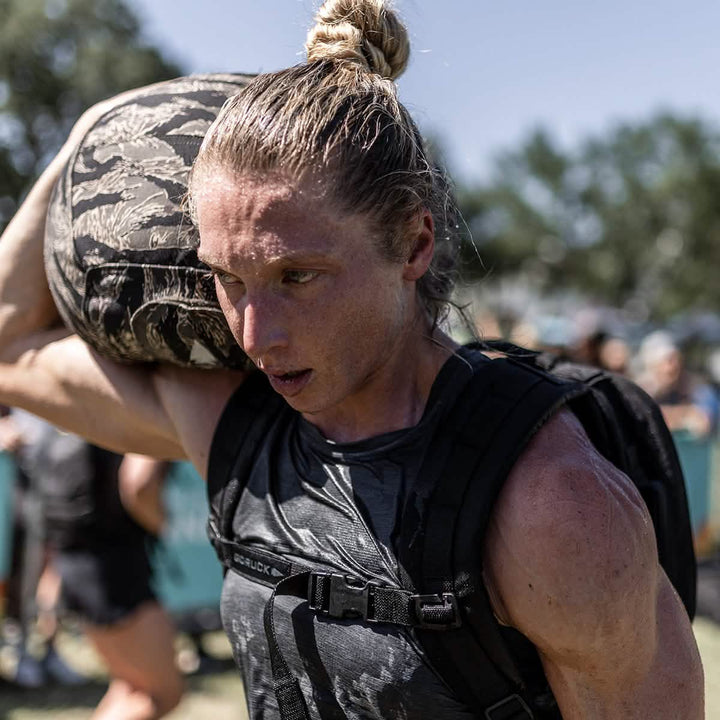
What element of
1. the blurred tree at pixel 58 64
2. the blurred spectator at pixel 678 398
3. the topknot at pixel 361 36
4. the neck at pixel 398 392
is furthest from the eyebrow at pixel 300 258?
the blurred tree at pixel 58 64

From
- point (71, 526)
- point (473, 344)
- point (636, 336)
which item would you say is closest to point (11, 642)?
point (71, 526)

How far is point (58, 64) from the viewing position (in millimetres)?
29781

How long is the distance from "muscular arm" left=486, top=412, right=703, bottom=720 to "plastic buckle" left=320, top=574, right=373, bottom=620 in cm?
19

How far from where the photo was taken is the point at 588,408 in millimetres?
1414

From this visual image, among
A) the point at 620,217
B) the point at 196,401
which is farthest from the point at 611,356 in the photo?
the point at 620,217

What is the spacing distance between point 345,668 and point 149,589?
8.63 ft

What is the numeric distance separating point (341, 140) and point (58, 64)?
31.8 metres

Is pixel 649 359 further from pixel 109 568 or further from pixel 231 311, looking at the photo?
pixel 231 311

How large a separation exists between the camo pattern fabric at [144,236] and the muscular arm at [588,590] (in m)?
0.58

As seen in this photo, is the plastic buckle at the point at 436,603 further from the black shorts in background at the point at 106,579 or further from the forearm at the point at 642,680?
the black shorts in background at the point at 106,579

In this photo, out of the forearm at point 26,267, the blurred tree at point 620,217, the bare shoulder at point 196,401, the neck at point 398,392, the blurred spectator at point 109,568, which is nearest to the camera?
the neck at point 398,392

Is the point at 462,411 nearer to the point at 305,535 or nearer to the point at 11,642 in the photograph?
the point at 305,535

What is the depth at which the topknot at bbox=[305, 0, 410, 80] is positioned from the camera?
141 centimetres

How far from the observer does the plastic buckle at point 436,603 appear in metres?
1.19
